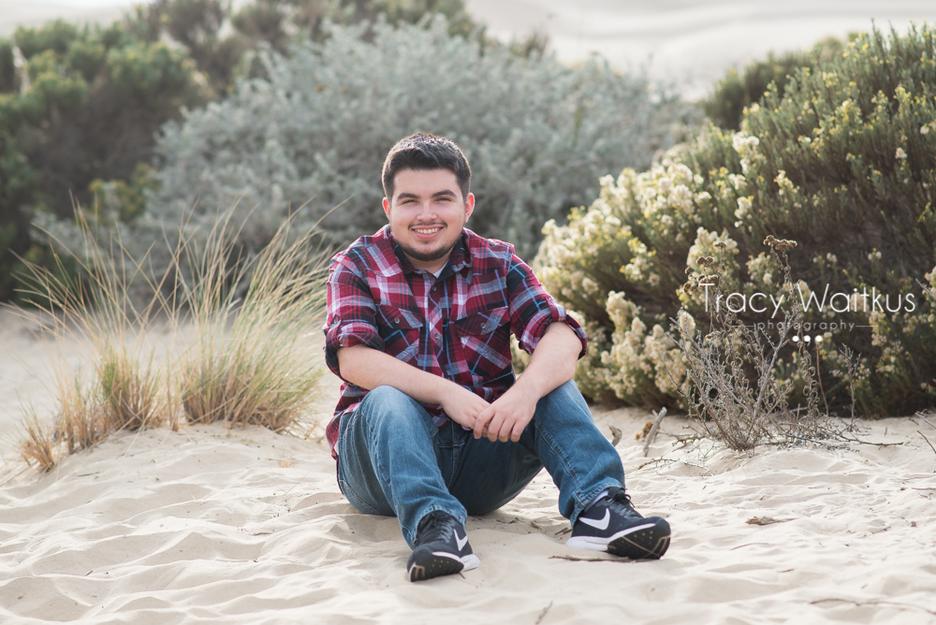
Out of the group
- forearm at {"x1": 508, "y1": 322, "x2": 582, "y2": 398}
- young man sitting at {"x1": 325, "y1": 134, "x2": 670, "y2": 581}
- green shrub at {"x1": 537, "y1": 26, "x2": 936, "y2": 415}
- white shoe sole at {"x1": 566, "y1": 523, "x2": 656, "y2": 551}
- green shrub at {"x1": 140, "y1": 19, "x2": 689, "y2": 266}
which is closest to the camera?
white shoe sole at {"x1": 566, "y1": 523, "x2": 656, "y2": 551}

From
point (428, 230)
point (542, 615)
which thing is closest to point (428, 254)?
Answer: point (428, 230)

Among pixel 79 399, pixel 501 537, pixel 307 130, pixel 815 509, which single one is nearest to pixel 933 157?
pixel 815 509

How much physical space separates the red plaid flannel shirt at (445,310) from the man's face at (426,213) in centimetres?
9

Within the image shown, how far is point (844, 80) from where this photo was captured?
17.8 ft

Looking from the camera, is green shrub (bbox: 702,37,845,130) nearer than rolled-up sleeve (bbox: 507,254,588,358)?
No

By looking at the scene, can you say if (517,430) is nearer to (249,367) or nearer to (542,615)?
(542,615)

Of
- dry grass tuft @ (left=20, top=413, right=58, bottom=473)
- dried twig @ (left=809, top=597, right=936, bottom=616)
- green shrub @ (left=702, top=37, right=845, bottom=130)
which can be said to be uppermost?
green shrub @ (left=702, top=37, right=845, bottom=130)

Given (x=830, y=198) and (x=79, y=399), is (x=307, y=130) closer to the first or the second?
(x=79, y=399)

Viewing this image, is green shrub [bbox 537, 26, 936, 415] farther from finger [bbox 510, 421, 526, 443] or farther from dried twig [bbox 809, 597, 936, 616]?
dried twig [bbox 809, 597, 936, 616]

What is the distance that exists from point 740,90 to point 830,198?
17.7 ft

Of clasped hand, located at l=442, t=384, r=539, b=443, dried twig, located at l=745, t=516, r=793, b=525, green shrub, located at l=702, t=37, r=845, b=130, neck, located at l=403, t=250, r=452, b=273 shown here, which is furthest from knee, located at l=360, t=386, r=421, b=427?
green shrub, located at l=702, t=37, r=845, b=130

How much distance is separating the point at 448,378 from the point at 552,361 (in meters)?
0.37

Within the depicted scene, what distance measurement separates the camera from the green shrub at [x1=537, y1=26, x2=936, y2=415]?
4.74m

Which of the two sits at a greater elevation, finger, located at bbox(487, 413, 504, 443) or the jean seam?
finger, located at bbox(487, 413, 504, 443)
